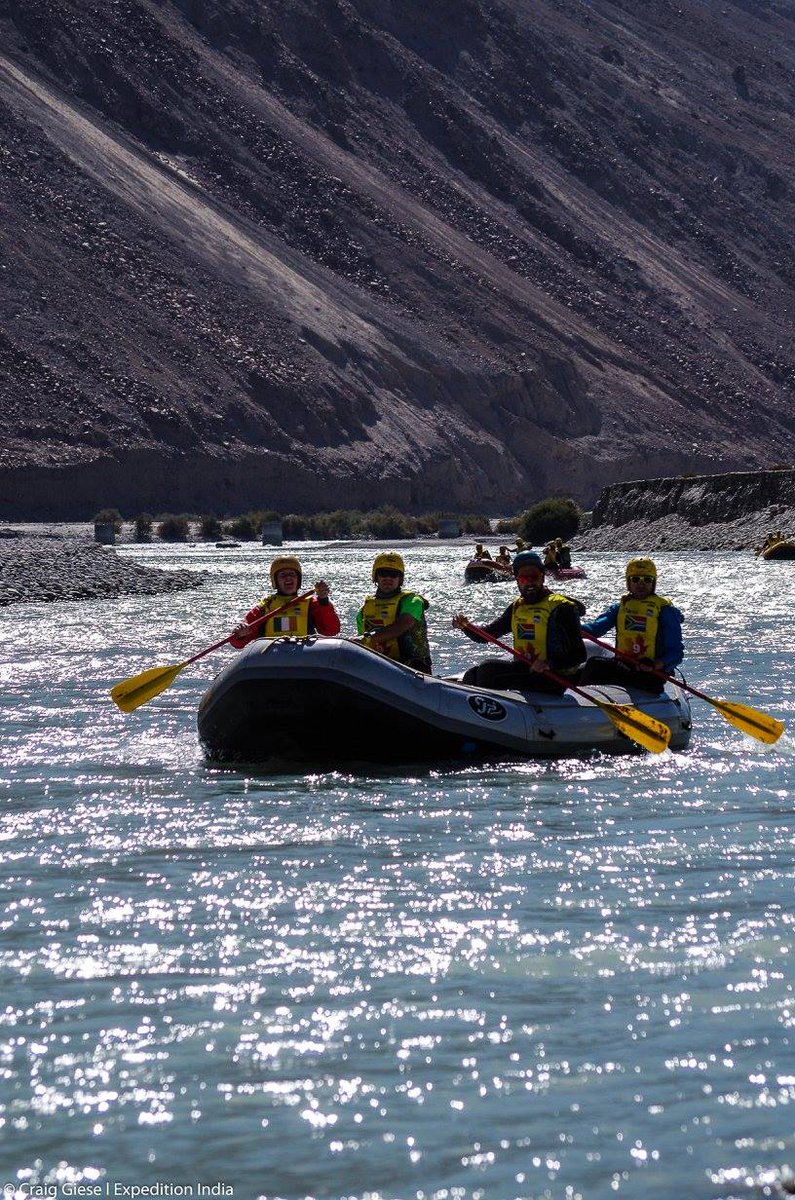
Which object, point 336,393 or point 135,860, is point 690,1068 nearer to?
point 135,860

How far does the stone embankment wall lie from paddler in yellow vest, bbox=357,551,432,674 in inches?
1883

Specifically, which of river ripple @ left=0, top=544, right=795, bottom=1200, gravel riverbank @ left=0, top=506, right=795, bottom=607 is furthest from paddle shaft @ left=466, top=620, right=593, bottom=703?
gravel riverbank @ left=0, top=506, right=795, bottom=607

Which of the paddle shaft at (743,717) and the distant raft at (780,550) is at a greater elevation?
the distant raft at (780,550)

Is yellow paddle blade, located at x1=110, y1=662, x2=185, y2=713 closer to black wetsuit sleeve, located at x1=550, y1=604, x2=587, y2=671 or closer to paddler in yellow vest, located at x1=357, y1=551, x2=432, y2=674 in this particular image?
paddler in yellow vest, located at x1=357, y1=551, x2=432, y2=674

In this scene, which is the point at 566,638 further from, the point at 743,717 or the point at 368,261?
the point at 368,261

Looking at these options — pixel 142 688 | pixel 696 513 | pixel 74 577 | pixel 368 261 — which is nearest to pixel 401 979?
pixel 142 688

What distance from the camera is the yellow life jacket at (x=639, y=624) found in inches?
594

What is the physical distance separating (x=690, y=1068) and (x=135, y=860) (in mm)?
4553

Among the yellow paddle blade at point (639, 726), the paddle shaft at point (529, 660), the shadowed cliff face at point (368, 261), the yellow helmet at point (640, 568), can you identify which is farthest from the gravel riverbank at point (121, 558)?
the yellow paddle blade at point (639, 726)

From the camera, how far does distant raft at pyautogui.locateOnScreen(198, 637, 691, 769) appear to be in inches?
515

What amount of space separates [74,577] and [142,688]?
2776cm

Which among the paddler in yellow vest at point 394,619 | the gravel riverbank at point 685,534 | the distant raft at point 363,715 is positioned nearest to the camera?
the distant raft at point 363,715

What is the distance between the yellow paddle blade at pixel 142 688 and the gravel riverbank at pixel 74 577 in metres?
22.8

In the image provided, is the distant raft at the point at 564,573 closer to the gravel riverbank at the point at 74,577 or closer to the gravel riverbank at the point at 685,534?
the gravel riverbank at the point at 74,577
